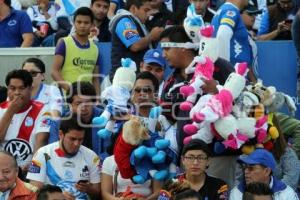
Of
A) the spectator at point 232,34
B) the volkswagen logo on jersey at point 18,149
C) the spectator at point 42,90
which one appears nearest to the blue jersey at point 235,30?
the spectator at point 232,34

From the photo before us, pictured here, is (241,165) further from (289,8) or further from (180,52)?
(289,8)

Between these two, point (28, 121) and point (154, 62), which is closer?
point (28, 121)

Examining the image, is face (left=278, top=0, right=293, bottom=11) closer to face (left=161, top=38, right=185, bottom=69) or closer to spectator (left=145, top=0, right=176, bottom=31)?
spectator (left=145, top=0, right=176, bottom=31)

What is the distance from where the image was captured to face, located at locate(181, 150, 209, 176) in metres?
8.23

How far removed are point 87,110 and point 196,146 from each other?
151 cm

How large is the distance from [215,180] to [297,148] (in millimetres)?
1329

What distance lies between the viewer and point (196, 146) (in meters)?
8.23

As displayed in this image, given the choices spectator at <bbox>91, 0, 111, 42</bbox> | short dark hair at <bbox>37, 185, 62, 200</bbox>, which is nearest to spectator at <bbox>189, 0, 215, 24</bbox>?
spectator at <bbox>91, 0, 111, 42</bbox>

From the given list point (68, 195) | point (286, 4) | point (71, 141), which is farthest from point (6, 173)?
point (286, 4)

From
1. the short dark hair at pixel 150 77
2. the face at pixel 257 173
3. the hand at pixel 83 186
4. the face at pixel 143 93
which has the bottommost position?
the hand at pixel 83 186

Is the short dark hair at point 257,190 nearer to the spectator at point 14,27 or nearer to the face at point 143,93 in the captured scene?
the face at point 143,93

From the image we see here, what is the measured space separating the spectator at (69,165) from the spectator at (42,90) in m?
0.62

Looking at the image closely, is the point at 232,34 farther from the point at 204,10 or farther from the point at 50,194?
the point at 50,194

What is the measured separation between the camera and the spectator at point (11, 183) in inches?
320
